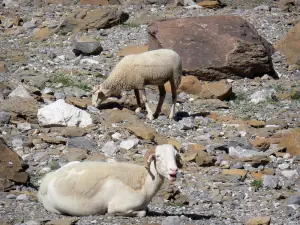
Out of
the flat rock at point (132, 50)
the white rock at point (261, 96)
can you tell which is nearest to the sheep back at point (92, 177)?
the white rock at point (261, 96)

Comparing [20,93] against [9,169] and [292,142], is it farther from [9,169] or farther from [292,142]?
[292,142]

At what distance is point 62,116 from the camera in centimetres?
1405

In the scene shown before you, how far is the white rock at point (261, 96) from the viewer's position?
56.8 ft

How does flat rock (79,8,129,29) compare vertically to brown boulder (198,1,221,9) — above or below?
above

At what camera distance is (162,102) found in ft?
51.4

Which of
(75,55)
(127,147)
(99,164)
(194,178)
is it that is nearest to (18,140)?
(127,147)

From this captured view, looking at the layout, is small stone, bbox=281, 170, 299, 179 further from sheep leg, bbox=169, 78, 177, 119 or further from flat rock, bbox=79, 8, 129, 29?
flat rock, bbox=79, 8, 129, 29

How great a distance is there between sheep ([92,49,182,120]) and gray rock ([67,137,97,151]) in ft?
7.56

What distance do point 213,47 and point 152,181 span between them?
416 inches

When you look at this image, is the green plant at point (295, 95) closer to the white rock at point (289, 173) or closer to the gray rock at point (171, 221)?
the white rock at point (289, 173)

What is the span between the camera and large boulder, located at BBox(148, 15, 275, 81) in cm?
1888

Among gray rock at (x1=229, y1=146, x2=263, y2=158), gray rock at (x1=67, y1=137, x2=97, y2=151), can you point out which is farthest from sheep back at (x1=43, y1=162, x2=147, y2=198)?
gray rock at (x1=229, y1=146, x2=263, y2=158)

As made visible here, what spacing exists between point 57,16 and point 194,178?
1352 centimetres

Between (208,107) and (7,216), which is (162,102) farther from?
(7,216)
